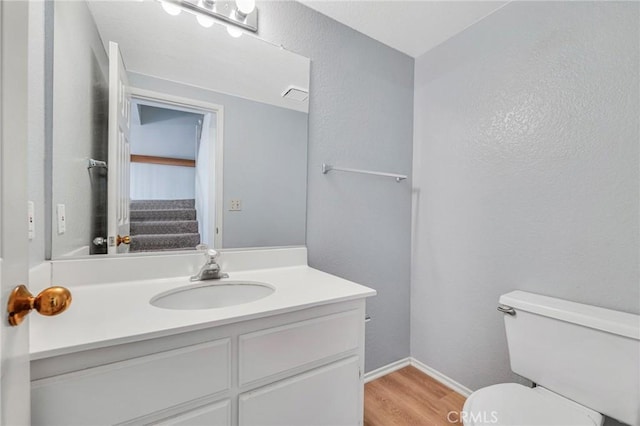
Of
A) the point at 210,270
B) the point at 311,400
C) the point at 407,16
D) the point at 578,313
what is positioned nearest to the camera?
the point at 311,400

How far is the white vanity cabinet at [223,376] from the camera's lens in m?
0.64

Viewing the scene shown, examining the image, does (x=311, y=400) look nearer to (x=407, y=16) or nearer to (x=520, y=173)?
(x=520, y=173)

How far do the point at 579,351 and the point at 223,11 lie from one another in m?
2.08

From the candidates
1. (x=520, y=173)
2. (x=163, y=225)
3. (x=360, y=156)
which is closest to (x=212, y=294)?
(x=163, y=225)

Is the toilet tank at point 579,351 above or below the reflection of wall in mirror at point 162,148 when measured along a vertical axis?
below

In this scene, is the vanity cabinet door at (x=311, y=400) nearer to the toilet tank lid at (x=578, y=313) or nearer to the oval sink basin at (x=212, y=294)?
the oval sink basin at (x=212, y=294)

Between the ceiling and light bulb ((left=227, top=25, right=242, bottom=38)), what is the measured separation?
428 millimetres

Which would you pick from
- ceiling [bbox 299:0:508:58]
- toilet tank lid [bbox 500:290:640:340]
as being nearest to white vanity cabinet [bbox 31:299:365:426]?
toilet tank lid [bbox 500:290:640:340]

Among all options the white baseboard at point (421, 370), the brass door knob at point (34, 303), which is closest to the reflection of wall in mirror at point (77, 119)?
the brass door knob at point (34, 303)

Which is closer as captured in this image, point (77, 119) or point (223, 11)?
point (77, 119)

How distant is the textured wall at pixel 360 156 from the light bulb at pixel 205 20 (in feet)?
0.83

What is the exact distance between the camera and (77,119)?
1.05m

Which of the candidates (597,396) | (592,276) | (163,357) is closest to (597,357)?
(597,396)

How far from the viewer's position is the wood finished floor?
4.86 ft
